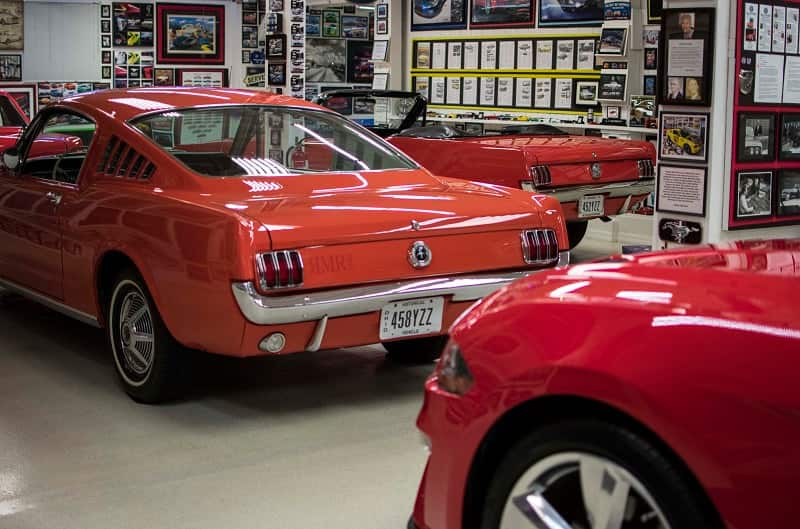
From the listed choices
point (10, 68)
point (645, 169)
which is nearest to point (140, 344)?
point (645, 169)

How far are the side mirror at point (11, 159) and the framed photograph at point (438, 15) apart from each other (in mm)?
8346

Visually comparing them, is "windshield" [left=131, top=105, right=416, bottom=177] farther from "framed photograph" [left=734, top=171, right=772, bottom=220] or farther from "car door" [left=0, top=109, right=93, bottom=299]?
"framed photograph" [left=734, top=171, right=772, bottom=220]

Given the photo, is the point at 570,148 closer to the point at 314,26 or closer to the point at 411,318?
the point at 411,318

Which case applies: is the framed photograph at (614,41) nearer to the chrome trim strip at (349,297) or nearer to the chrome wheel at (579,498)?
the chrome trim strip at (349,297)

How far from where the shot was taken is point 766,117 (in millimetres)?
6691

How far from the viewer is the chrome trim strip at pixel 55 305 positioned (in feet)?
18.3

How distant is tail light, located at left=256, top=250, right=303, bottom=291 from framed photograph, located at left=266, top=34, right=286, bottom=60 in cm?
1017

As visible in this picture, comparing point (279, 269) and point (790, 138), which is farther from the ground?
point (790, 138)

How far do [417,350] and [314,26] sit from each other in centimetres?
1462

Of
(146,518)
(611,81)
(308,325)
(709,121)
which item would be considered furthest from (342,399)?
(611,81)

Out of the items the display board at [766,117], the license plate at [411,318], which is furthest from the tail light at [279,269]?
the display board at [766,117]

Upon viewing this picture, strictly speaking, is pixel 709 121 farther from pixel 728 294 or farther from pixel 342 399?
pixel 728 294

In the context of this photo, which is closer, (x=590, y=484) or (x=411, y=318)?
(x=590, y=484)

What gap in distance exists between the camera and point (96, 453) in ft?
14.9
